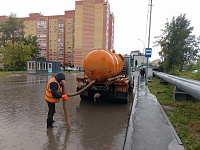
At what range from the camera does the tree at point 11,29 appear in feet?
179

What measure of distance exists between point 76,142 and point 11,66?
39.7m

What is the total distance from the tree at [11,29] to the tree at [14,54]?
59.7ft

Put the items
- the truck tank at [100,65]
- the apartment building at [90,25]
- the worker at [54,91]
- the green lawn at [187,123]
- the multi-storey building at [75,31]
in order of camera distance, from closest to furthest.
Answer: the green lawn at [187,123] → the worker at [54,91] → the truck tank at [100,65] → the apartment building at [90,25] → the multi-storey building at [75,31]

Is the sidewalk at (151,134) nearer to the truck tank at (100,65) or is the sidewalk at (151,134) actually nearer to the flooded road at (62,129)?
the flooded road at (62,129)

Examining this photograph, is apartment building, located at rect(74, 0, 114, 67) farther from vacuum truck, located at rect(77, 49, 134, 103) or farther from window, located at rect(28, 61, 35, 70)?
vacuum truck, located at rect(77, 49, 134, 103)

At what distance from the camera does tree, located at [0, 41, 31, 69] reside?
37.5 metres

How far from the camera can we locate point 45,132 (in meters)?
4.64

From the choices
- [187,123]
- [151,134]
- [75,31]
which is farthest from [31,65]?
[75,31]

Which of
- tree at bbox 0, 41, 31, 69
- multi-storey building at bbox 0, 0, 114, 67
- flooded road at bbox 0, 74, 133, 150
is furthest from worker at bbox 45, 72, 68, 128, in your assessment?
multi-storey building at bbox 0, 0, 114, 67

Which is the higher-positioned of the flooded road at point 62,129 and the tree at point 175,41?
the tree at point 175,41

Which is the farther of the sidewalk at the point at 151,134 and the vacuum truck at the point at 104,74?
the vacuum truck at the point at 104,74

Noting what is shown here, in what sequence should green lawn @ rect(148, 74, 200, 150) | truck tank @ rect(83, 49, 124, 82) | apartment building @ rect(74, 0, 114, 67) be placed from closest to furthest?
green lawn @ rect(148, 74, 200, 150), truck tank @ rect(83, 49, 124, 82), apartment building @ rect(74, 0, 114, 67)

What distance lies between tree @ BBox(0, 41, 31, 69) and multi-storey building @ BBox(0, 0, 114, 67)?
116 feet

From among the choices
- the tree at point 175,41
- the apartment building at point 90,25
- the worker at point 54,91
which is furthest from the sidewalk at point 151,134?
the apartment building at point 90,25
